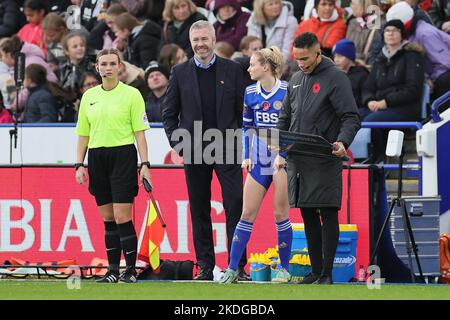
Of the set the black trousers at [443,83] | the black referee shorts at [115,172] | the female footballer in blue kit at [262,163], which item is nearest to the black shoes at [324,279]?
the female footballer in blue kit at [262,163]

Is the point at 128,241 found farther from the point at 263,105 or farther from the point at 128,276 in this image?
the point at 263,105

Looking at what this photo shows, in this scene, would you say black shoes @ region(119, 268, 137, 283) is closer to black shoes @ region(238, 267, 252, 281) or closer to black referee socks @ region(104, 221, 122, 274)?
black referee socks @ region(104, 221, 122, 274)

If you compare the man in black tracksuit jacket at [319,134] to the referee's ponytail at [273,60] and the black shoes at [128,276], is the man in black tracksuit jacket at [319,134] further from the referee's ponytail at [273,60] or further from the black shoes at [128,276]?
the black shoes at [128,276]

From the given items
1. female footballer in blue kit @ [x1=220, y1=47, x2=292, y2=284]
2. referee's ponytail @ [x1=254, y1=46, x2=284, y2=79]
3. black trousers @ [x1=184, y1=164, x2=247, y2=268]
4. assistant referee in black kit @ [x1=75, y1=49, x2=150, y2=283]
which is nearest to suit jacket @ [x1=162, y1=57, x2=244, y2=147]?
black trousers @ [x1=184, y1=164, x2=247, y2=268]

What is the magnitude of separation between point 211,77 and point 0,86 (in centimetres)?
689

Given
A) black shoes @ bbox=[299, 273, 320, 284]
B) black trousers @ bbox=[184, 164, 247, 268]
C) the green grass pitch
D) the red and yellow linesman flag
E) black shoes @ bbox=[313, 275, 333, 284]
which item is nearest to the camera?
the green grass pitch

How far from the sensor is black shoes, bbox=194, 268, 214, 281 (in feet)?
44.9

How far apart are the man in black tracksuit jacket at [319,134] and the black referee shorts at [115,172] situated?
1.53m

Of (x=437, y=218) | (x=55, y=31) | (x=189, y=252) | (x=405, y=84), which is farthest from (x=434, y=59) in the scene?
(x=55, y=31)

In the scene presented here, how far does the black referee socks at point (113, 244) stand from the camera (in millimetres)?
13273

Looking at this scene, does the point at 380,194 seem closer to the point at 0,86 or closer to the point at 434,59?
the point at 434,59

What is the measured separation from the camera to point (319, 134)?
41.2 feet

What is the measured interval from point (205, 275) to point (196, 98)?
5.89 feet

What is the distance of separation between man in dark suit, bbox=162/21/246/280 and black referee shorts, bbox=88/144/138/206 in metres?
0.93
